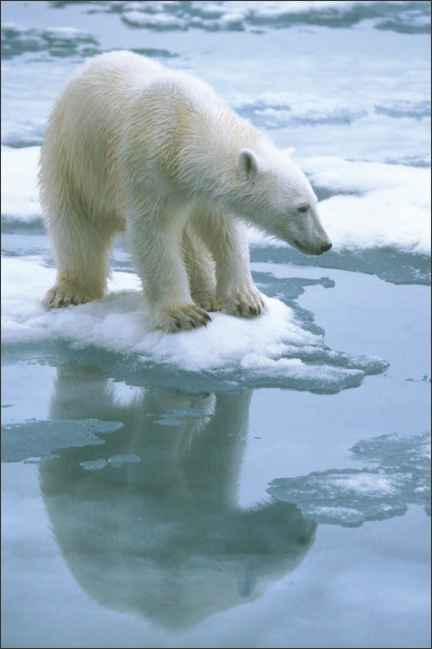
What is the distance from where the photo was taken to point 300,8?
11.0m

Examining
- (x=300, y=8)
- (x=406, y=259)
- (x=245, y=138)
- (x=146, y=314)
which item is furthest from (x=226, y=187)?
(x=300, y=8)

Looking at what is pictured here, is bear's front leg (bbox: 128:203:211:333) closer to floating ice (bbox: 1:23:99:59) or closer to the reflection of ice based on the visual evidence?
the reflection of ice

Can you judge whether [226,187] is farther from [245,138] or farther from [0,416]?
[0,416]

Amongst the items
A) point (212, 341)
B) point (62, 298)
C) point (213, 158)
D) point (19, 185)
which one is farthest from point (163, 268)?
point (19, 185)

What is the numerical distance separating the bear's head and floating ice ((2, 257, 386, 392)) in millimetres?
353

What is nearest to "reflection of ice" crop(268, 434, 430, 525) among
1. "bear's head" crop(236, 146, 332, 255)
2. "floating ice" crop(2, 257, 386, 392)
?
"floating ice" crop(2, 257, 386, 392)

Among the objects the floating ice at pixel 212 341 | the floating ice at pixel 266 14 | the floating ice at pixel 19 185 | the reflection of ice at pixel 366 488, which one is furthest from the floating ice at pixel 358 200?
the floating ice at pixel 266 14

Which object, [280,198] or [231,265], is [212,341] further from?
[280,198]

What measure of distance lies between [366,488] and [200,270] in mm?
1492

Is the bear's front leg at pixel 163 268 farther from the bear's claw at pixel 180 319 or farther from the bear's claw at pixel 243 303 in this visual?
the bear's claw at pixel 243 303

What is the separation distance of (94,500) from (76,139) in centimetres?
163

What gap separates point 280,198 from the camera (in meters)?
4.23

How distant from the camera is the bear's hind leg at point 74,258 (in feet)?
15.6

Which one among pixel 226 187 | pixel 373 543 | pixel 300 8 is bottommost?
pixel 300 8
